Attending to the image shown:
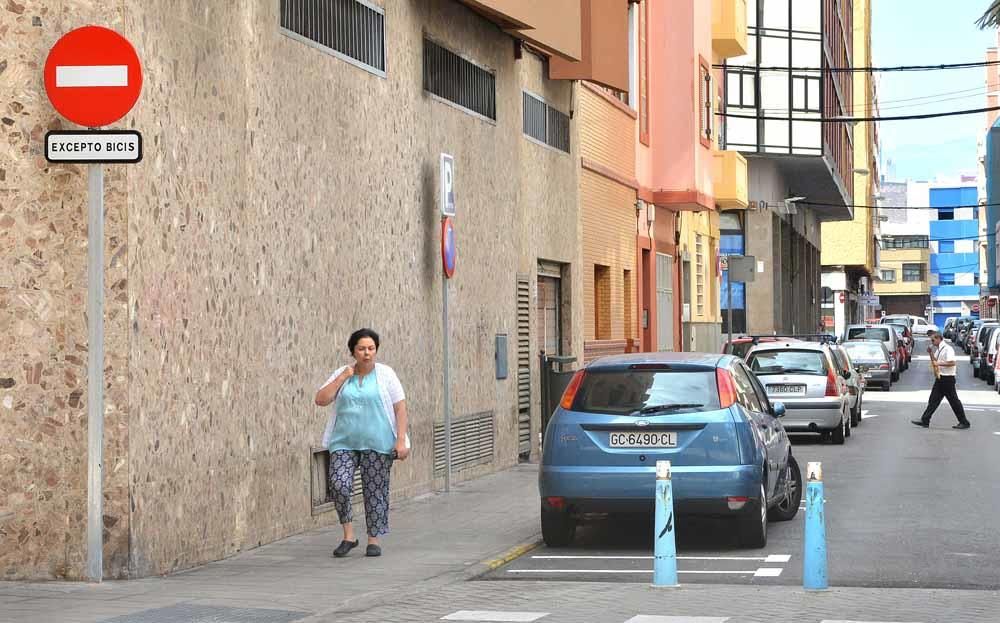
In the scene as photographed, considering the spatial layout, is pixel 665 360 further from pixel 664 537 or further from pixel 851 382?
Result: pixel 851 382

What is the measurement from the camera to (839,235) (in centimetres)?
9656

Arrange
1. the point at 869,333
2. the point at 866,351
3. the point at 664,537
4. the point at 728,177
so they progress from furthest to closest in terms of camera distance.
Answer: the point at 869,333
the point at 866,351
the point at 728,177
the point at 664,537

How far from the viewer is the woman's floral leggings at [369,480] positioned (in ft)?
39.6

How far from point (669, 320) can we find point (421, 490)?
19.1 meters

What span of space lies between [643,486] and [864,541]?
1.91 m

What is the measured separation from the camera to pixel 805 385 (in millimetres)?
25812

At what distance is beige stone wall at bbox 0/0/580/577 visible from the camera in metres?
10.6

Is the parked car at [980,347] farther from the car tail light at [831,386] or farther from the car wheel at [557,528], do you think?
the car wheel at [557,528]

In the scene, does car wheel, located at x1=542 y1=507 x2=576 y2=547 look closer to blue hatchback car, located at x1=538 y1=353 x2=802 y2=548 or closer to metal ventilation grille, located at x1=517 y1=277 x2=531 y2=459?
blue hatchback car, located at x1=538 y1=353 x2=802 y2=548

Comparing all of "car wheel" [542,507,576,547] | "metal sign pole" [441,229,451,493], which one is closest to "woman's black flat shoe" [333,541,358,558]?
"car wheel" [542,507,576,547]

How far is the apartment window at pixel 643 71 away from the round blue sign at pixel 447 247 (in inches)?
602

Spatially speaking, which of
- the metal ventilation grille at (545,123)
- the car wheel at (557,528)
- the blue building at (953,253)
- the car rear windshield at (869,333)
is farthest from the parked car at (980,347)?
the blue building at (953,253)

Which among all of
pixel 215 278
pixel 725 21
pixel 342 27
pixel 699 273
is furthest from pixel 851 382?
pixel 215 278

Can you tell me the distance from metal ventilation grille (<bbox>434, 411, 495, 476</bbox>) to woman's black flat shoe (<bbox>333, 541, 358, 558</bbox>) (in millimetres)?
5474
